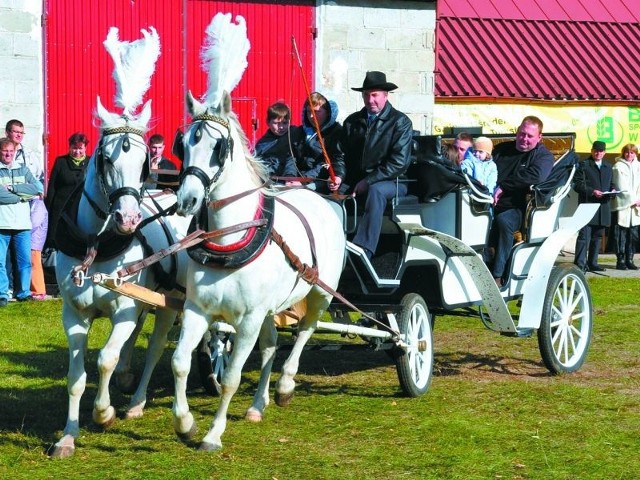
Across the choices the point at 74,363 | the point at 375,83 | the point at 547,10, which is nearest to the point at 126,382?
the point at 74,363

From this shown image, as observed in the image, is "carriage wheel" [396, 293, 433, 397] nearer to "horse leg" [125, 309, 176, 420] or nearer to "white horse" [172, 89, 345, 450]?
"white horse" [172, 89, 345, 450]

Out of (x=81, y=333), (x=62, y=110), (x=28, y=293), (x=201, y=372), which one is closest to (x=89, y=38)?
(x=62, y=110)

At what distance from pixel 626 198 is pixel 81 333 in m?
14.0

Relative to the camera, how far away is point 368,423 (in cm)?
791

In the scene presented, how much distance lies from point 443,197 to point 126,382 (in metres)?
2.76

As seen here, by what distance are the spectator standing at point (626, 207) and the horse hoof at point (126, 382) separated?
1200cm

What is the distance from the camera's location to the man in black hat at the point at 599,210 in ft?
60.1

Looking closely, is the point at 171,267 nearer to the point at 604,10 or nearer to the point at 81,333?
the point at 81,333

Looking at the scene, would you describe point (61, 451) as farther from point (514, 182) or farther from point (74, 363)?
point (514, 182)

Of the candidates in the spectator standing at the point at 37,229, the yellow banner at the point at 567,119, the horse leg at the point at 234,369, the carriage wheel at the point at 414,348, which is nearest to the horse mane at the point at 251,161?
the horse leg at the point at 234,369

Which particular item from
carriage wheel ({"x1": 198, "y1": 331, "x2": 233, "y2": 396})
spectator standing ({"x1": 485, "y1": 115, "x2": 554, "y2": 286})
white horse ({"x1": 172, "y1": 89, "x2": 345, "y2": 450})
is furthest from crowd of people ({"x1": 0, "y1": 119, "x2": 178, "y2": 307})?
white horse ({"x1": 172, "y1": 89, "x2": 345, "y2": 450})

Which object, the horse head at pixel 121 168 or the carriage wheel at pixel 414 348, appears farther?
the carriage wheel at pixel 414 348

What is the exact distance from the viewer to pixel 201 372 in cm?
903

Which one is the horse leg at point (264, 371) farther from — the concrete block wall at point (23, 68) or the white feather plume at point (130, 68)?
the concrete block wall at point (23, 68)
